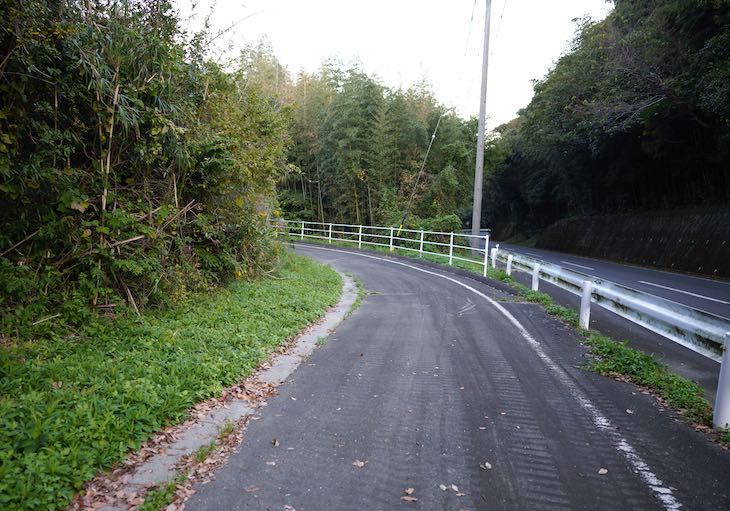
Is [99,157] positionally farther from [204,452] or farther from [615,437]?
[615,437]

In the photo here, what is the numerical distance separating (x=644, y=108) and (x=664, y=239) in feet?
22.7

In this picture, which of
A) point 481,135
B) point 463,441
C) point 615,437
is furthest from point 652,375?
point 481,135

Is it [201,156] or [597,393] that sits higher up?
[201,156]

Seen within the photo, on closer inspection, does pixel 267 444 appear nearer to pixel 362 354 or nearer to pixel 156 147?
pixel 362 354

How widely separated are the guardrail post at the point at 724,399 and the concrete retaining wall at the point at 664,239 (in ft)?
50.8

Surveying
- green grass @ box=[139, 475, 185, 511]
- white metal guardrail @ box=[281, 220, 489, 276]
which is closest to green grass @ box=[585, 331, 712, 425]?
green grass @ box=[139, 475, 185, 511]

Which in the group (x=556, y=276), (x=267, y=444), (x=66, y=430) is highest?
(x=556, y=276)

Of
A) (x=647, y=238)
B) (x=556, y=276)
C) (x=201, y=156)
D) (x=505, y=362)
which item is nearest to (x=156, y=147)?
(x=201, y=156)

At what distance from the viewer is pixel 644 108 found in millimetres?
16406

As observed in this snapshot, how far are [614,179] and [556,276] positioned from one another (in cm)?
2075

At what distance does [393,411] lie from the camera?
3951mm

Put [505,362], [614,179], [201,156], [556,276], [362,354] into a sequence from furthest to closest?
[614,179] < [556,276] < [201,156] < [362,354] < [505,362]

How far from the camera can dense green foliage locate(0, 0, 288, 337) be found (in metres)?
4.64

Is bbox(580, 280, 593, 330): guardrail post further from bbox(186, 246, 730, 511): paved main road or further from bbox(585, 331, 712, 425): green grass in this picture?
bbox(186, 246, 730, 511): paved main road
